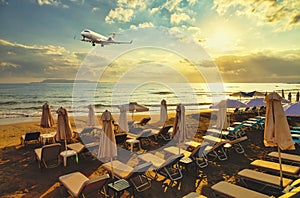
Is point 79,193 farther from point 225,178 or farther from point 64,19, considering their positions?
point 64,19

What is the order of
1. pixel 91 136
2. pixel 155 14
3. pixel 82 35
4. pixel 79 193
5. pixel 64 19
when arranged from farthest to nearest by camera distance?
pixel 64 19
pixel 82 35
pixel 155 14
pixel 91 136
pixel 79 193

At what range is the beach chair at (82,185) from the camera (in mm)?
4297

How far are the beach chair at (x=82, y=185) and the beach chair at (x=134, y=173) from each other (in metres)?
0.57

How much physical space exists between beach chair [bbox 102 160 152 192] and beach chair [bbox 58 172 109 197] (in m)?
0.57

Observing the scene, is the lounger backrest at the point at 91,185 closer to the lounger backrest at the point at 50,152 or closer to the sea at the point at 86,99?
the lounger backrest at the point at 50,152

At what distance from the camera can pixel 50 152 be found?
664 cm

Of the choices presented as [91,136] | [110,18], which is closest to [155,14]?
[110,18]

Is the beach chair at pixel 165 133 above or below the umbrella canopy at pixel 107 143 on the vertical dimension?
below

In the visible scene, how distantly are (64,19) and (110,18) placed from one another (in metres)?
16.7

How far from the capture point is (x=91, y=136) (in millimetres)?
10898

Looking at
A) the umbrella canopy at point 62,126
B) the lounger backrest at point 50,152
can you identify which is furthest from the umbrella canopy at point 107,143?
the umbrella canopy at point 62,126

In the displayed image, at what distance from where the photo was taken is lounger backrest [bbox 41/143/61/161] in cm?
652

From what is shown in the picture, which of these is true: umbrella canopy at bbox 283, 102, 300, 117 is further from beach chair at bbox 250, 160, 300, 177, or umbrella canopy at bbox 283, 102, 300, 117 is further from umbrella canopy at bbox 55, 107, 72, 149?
umbrella canopy at bbox 55, 107, 72, 149

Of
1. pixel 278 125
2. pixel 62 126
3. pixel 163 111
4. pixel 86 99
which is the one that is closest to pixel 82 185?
pixel 62 126
